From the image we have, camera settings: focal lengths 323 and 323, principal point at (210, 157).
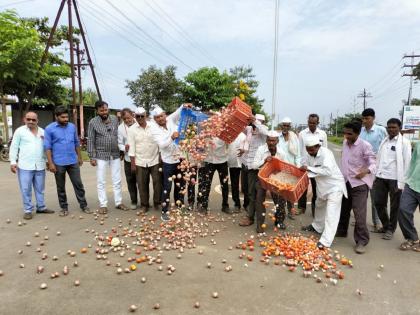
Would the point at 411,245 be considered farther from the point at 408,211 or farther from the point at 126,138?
the point at 126,138

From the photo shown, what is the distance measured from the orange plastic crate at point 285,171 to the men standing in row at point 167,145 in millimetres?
1442

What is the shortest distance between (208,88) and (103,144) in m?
15.7

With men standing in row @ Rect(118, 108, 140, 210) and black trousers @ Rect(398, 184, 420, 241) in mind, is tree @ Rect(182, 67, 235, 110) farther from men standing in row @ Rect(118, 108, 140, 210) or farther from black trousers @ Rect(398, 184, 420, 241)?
black trousers @ Rect(398, 184, 420, 241)

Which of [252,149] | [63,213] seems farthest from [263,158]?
[63,213]

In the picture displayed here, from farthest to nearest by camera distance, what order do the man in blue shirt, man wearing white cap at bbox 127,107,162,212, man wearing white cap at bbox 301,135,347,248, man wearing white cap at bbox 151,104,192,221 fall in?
1. man wearing white cap at bbox 127,107,162,212
2. the man in blue shirt
3. man wearing white cap at bbox 151,104,192,221
4. man wearing white cap at bbox 301,135,347,248

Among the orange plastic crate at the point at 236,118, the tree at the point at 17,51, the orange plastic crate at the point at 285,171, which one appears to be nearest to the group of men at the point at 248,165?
the orange plastic crate at the point at 285,171

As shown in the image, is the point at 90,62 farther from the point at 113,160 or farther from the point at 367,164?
the point at 367,164

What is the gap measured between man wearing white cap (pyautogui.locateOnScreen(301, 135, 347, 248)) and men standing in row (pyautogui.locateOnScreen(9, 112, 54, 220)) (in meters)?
4.70

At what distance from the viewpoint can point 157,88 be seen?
25094mm

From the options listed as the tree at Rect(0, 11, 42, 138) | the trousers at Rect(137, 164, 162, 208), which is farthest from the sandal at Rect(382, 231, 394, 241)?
the tree at Rect(0, 11, 42, 138)

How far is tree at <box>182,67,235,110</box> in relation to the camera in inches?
826

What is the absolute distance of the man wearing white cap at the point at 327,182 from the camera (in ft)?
15.3

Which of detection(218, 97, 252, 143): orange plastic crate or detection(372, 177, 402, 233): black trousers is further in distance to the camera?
detection(372, 177, 402, 233): black trousers

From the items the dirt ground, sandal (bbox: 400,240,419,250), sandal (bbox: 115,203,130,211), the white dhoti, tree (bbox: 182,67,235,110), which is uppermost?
tree (bbox: 182,67,235,110)
